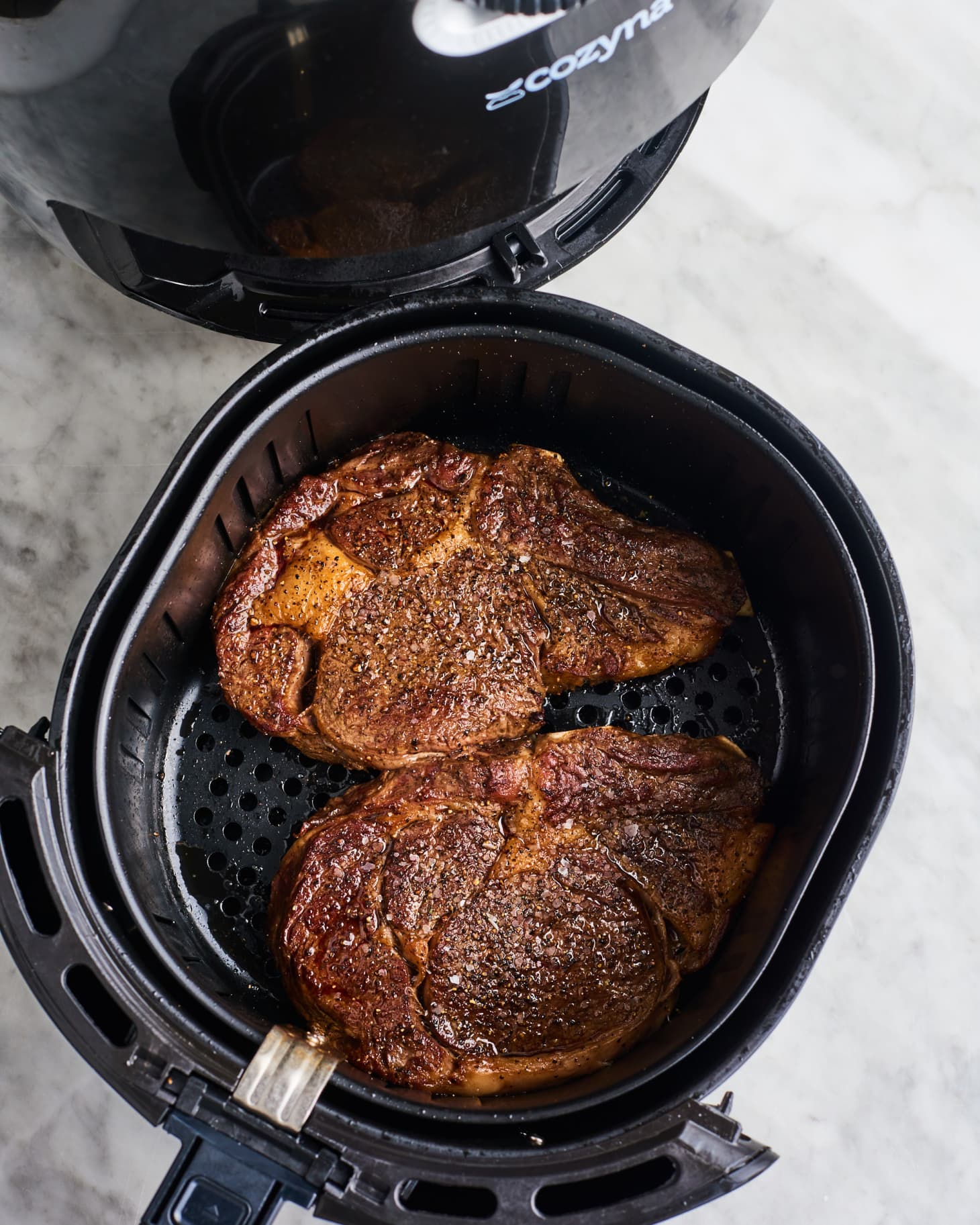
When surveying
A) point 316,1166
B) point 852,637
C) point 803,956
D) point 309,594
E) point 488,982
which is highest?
point 852,637

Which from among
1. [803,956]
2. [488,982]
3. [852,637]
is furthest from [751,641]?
[488,982]

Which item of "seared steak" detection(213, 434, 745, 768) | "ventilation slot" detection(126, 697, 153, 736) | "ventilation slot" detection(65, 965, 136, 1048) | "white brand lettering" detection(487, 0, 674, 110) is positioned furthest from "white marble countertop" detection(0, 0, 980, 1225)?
"white brand lettering" detection(487, 0, 674, 110)

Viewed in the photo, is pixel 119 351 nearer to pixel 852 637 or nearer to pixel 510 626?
pixel 510 626

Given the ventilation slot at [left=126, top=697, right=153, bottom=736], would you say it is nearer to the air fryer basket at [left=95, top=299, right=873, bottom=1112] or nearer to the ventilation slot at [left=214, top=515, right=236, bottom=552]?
the air fryer basket at [left=95, top=299, right=873, bottom=1112]

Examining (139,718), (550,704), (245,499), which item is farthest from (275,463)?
(550,704)

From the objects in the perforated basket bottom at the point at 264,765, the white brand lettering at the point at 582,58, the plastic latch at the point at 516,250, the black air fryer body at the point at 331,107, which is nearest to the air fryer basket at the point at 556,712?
the perforated basket bottom at the point at 264,765

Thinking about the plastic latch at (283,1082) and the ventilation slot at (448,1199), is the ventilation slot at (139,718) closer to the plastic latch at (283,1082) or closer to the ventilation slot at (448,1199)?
the plastic latch at (283,1082)
